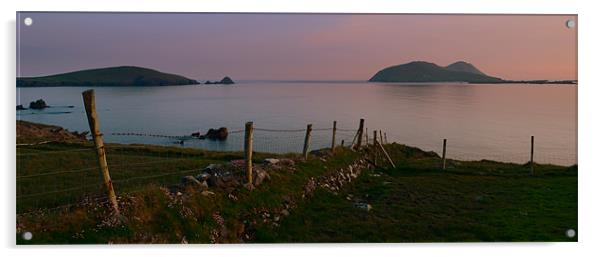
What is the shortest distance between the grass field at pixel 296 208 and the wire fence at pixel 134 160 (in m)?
0.05

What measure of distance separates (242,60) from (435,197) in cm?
488

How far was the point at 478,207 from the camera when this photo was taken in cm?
838

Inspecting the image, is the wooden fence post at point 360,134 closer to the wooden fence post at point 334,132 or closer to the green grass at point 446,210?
the wooden fence post at point 334,132

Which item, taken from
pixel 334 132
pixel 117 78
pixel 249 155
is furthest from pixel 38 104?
pixel 334 132

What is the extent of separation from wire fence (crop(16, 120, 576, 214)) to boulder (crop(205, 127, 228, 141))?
0.16 metres

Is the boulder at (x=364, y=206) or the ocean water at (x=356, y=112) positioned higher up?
the ocean water at (x=356, y=112)

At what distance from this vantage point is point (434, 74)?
8.38m

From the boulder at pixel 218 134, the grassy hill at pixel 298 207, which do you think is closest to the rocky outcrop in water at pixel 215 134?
the boulder at pixel 218 134

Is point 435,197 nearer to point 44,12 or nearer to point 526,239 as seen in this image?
point 526,239

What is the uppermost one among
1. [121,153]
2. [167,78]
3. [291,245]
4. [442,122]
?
[167,78]

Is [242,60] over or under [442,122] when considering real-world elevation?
over

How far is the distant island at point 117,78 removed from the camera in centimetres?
826

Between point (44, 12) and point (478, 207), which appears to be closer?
point (44, 12)
